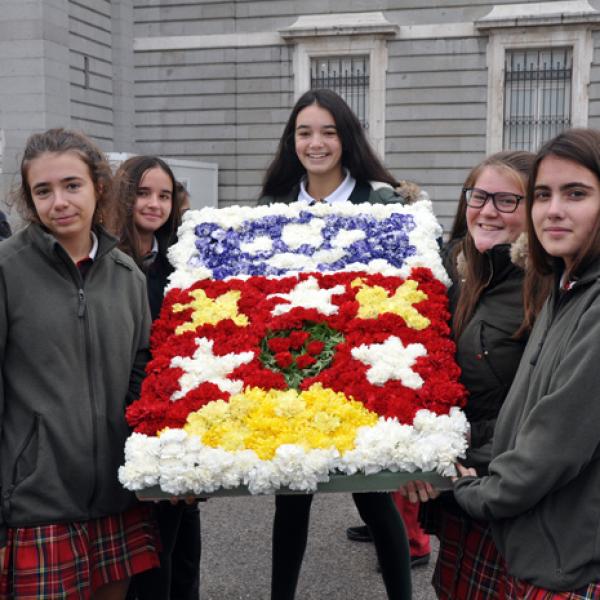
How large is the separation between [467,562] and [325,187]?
1.93m

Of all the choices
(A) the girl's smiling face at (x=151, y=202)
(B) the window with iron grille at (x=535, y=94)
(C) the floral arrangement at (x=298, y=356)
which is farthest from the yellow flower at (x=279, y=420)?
(B) the window with iron grille at (x=535, y=94)

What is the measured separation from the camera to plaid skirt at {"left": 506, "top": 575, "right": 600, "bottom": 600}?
1871 millimetres

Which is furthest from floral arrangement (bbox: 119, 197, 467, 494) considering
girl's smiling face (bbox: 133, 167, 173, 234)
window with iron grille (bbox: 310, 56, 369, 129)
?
window with iron grille (bbox: 310, 56, 369, 129)

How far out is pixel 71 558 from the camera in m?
2.43

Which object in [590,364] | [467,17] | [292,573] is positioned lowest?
[292,573]

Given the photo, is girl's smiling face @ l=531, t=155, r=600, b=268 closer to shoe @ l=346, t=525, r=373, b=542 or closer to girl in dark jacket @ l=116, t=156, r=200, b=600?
girl in dark jacket @ l=116, t=156, r=200, b=600

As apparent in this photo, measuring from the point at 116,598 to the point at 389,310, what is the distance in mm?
1407

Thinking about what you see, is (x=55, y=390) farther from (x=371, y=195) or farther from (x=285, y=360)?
(x=371, y=195)

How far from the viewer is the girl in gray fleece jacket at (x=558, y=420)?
187cm

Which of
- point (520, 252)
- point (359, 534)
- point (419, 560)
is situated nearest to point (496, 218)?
point (520, 252)

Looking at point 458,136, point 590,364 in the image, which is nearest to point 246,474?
point 590,364

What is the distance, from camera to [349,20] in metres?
16.4

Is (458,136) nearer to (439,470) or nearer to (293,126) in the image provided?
(293,126)

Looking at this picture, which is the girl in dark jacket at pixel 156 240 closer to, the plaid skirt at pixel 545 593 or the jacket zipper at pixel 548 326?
the plaid skirt at pixel 545 593
